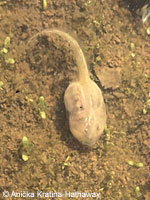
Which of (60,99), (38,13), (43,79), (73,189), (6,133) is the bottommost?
(73,189)

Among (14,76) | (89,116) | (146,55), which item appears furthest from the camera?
(146,55)

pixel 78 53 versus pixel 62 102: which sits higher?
pixel 78 53

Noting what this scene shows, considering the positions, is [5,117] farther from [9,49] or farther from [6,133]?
[9,49]

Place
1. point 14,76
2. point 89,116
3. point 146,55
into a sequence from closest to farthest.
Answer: point 89,116
point 14,76
point 146,55

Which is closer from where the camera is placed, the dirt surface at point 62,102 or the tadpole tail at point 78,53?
the dirt surface at point 62,102

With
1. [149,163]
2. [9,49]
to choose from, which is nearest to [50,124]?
[9,49]

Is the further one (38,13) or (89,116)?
(38,13)

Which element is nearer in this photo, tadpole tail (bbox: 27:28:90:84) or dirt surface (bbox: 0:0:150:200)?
dirt surface (bbox: 0:0:150:200)

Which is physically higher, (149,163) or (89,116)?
(89,116)
